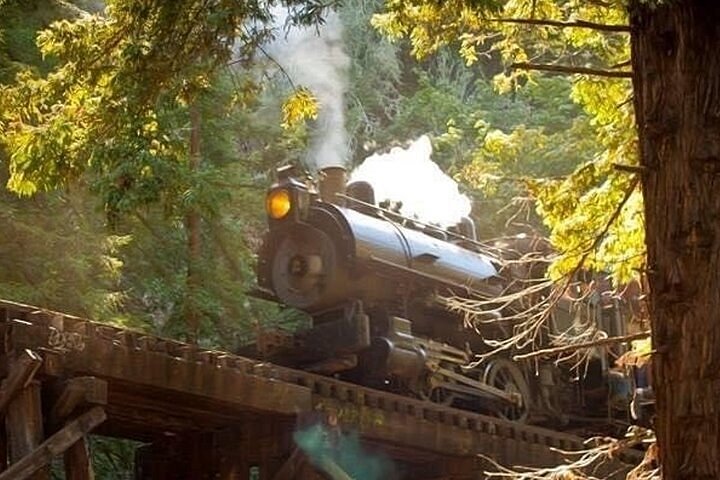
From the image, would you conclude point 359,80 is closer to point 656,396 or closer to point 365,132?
point 365,132

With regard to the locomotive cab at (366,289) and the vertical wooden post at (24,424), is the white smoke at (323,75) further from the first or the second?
the vertical wooden post at (24,424)

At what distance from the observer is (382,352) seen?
1116 cm

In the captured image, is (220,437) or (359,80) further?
(359,80)

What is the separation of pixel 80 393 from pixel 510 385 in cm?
670

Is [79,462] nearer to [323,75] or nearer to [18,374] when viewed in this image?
[18,374]

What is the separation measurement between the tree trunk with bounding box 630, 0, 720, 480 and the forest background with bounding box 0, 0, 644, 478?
239mm

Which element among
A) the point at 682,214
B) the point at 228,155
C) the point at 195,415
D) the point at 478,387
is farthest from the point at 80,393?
the point at 228,155

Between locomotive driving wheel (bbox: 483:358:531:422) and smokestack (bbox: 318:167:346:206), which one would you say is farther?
locomotive driving wheel (bbox: 483:358:531:422)

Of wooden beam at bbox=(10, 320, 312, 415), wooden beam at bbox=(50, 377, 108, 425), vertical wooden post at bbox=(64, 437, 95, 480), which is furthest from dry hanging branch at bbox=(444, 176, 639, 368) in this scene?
vertical wooden post at bbox=(64, 437, 95, 480)

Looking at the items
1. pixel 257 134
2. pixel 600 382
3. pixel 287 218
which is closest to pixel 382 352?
pixel 287 218

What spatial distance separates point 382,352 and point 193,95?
521 cm

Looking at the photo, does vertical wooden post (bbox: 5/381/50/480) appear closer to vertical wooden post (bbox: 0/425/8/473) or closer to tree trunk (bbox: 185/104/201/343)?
vertical wooden post (bbox: 0/425/8/473)

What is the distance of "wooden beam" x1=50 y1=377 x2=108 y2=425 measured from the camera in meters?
7.11

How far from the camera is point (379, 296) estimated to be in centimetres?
1184
